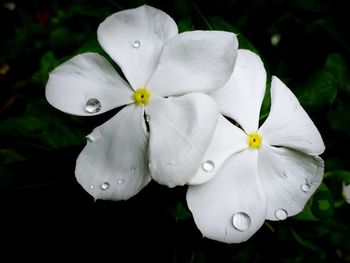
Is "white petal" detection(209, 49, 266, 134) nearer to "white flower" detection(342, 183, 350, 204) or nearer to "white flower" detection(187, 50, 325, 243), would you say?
"white flower" detection(187, 50, 325, 243)

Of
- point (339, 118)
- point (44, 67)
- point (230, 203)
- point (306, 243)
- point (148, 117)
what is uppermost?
point (148, 117)

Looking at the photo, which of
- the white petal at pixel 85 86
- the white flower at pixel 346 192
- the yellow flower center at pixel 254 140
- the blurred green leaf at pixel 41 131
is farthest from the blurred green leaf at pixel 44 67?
the white flower at pixel 346 192

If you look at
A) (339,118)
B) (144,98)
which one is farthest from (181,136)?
(339,118)

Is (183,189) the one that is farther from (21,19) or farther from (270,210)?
(21,19)

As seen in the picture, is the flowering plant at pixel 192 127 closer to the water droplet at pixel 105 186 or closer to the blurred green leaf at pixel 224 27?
the water droplet at pixel 105 186

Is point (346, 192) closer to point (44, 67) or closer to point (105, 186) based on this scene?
point (105, 186)

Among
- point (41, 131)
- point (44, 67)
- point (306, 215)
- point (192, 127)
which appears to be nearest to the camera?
point (192, 127)
